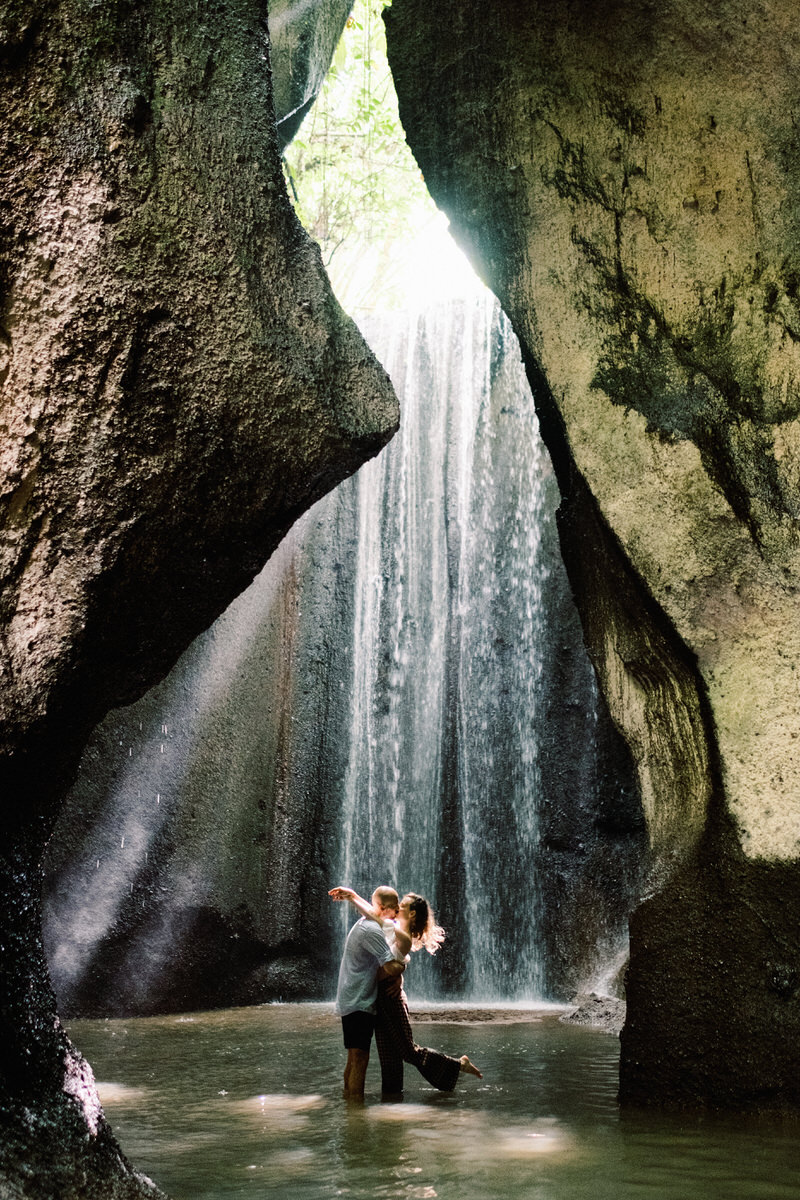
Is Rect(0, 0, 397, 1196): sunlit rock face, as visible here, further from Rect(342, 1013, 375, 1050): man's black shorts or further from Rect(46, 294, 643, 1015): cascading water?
Rect(46, 294, 643, 1015): cascading water

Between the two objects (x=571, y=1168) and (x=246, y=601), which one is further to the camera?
(x=246, y=601)

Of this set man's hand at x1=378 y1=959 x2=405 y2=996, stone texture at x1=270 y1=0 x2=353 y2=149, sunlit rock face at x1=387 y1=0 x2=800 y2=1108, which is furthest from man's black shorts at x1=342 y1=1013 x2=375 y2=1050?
stone texture at x1=270 y1=0 x2=353 y2=149

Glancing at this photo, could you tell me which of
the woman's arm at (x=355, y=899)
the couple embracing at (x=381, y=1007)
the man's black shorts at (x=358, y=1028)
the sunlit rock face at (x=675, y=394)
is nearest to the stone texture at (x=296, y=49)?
the sunlit rock face at (x=675, y=394)

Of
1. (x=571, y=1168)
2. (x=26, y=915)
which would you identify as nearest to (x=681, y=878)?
(x=571, y=1168)

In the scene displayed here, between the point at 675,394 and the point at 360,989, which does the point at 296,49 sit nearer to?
the point at 675,394

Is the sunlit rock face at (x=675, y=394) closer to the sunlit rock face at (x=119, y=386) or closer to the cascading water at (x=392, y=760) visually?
the sunlit rock face at (x=119, y=386)

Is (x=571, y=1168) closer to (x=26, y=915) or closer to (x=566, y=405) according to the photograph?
(x=26, y=915)

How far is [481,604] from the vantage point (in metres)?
11.8

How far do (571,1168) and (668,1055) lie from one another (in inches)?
43.3

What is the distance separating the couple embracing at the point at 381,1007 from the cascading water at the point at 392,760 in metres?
4.72

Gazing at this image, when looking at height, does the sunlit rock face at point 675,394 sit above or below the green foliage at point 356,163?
below

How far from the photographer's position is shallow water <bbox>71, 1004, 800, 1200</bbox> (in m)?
3.51

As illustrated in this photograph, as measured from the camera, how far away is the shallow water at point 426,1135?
351 centimetres

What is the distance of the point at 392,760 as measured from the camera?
1180 centimetres
